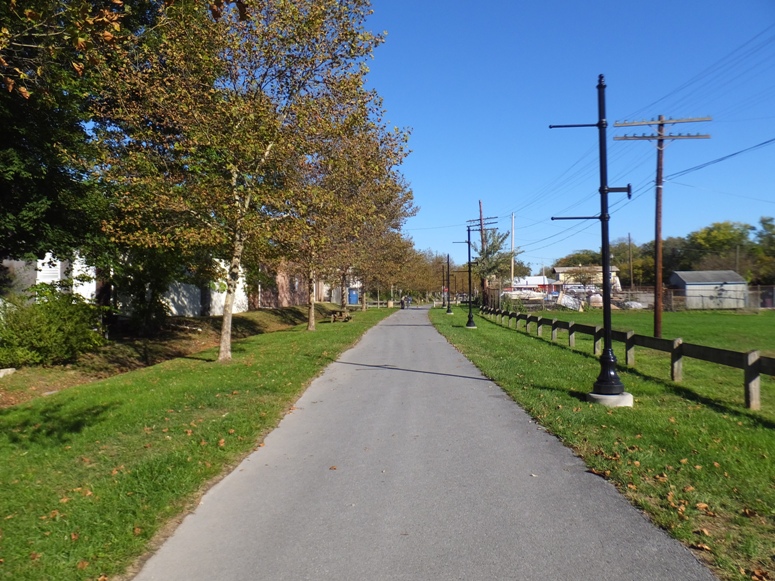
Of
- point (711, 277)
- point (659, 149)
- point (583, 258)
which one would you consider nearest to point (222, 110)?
point (659, 149)

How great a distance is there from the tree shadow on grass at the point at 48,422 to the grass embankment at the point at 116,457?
20 millimetres

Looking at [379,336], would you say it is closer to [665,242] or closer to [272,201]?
[272,201]

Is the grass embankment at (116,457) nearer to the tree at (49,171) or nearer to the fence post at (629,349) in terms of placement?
the tree at (49,171)

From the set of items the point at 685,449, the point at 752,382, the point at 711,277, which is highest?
the point at 711,277

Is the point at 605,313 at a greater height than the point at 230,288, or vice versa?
the point at 230,288

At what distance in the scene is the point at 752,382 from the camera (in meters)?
9.54

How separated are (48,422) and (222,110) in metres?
7.53

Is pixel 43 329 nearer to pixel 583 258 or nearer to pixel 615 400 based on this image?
pixel 615 400

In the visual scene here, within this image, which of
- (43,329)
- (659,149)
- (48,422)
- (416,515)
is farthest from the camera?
(659,149)

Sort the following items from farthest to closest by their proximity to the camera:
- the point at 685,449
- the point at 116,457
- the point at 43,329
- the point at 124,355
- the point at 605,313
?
the point at 124,355 → the point at 43,329 → the point at 605,313 → the point at 116,457 → the point at 685,449

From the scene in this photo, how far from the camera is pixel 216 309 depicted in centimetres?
4059

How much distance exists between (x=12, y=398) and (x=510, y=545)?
12.6 metres

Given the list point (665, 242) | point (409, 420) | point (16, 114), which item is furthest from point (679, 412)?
point (665, 242)

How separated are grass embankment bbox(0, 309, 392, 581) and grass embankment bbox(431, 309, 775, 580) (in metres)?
3.84
